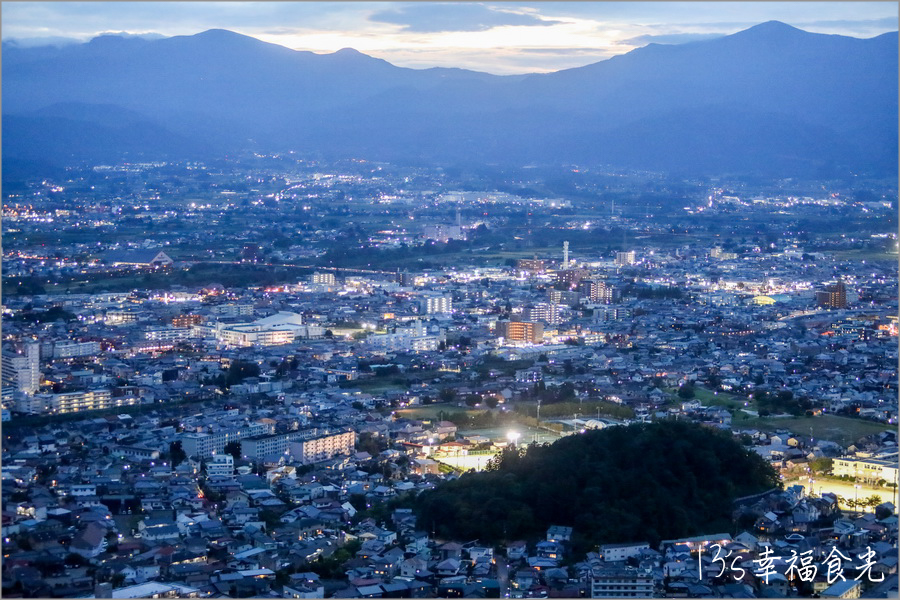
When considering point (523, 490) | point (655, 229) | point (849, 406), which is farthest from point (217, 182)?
point (523, 490)

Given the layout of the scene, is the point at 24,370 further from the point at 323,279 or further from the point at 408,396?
the point at 323,279

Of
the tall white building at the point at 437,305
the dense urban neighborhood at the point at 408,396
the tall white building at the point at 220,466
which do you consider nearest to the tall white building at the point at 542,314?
the dense urban neighborhood at the point at 408,396

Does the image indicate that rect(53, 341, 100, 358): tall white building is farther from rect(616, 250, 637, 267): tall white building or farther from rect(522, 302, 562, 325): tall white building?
rect(616, 250, 637, 267): tall white building

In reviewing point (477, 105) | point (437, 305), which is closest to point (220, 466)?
point (437, 305)

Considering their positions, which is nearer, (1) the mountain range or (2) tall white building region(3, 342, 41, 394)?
(2) tall white building region(3, 342, 41, 394)

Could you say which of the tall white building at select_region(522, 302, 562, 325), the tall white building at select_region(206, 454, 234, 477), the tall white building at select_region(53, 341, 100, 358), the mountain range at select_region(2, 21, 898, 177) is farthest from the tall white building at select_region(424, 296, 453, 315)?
the mountain range at select_region(2, 21, 898, 177)

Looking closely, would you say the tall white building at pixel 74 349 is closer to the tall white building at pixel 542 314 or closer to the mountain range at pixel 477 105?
the tall white building at pixel 542 314
